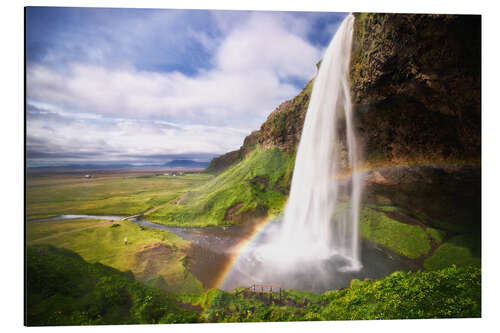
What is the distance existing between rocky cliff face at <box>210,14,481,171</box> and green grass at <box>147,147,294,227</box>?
2.59 ft

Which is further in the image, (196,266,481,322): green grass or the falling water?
the falling water

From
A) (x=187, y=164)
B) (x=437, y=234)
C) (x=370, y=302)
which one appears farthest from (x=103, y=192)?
(x=437, y=234)

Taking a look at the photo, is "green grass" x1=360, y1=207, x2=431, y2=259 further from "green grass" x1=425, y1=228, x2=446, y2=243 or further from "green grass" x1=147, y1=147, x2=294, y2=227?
"green grass" x1=147, y1=147, x2=294, y2=227

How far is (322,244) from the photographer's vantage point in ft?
16.9

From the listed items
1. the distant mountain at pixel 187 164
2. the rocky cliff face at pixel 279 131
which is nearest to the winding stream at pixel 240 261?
the distant mountain at pixel 187 164

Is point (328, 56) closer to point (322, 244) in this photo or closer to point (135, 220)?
point (322, 244)

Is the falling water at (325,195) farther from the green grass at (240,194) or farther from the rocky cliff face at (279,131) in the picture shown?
the green grass at (240,194)

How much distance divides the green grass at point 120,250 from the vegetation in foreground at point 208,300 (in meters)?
0.14

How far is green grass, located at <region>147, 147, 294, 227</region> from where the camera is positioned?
5.12 m

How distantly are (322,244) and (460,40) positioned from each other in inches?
209

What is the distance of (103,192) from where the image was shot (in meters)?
4.54

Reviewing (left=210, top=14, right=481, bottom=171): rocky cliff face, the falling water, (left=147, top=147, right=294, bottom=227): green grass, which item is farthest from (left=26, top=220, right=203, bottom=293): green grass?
(left=210, top=14, right=481, bottom=171): rocky cliff face

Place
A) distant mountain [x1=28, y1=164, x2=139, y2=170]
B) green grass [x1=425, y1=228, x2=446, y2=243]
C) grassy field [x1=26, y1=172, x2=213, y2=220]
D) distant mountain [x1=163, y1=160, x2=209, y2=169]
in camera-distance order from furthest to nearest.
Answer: distant mountain [x1=163, y1=160, x2=209, y2=169]
green grass [x1=425, y1=228, x2=446, y2=243]
distant mountain [x1=28, y1=164, x2=139, y2=170]
grassy field [x1=26, y1=172, x2=213, y2=220]

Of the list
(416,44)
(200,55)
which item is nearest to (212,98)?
(200,55)
